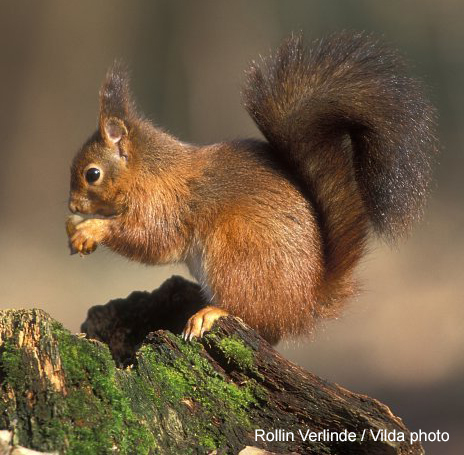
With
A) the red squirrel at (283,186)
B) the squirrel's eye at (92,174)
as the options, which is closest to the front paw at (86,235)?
the red squirrel at (283,186)

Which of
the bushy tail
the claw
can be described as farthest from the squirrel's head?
the claw

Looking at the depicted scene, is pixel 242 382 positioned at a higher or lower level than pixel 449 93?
lower

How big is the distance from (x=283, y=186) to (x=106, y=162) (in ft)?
1.37

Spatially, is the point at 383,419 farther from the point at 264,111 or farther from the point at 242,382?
the point at 264,111

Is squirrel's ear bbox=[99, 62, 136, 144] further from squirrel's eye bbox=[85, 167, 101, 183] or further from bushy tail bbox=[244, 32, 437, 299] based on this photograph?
bushy tail bbox=[244, 32, 437, 299]

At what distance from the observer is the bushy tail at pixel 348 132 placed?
5.03 ft

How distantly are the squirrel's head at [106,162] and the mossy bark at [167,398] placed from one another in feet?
1.59

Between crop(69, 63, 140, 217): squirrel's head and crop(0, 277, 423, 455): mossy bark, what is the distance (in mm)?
486

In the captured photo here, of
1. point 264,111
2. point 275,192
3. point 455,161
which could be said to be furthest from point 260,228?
point 455,161

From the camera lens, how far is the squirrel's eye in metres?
1.72

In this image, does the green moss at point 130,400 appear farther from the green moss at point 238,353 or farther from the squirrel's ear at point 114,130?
the squirrel's ear at point 114,130

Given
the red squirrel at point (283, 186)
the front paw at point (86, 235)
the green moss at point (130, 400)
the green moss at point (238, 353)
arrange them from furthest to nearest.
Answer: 1. the front paw at point (86, 235)
2. the red squirrel at point (283, 186)
3. the green moss at point (238, 353)
4. the green moss at point (130, 400)

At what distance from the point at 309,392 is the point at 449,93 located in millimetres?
2907

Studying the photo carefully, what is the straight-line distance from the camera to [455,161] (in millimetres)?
3828
